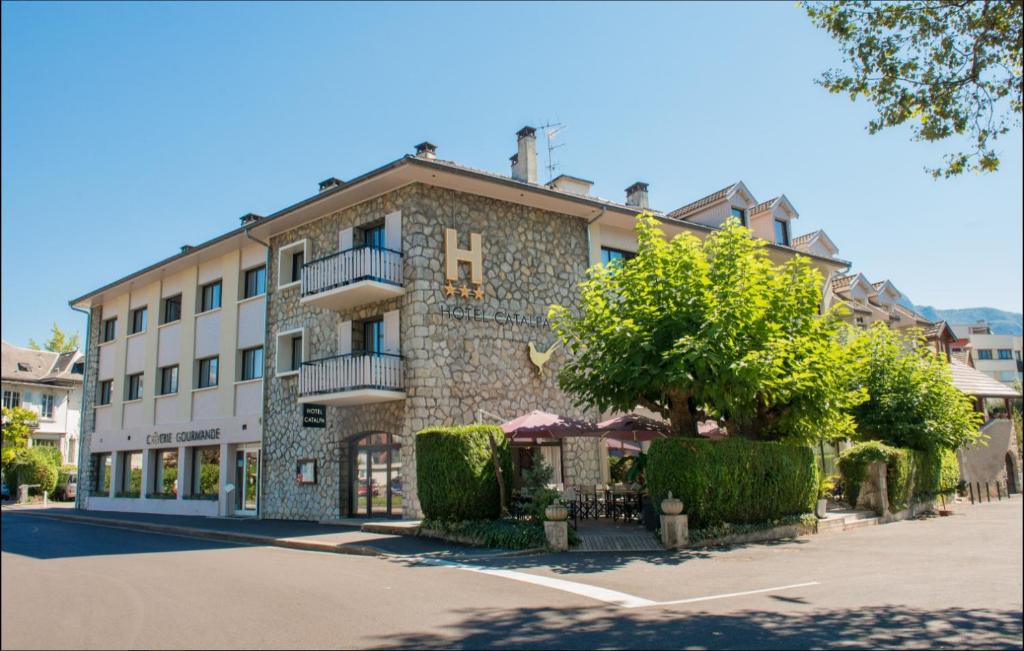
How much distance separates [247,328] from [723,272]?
1523 centimetres

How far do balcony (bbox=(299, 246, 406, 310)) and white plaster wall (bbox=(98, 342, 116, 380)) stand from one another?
14211mm

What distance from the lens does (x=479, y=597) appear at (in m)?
9.35

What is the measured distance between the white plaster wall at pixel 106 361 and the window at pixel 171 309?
3894 millimetres

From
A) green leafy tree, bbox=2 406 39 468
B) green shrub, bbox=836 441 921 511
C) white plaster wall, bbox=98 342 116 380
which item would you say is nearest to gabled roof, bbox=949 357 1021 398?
green shrub, bbox=836 441 921 511

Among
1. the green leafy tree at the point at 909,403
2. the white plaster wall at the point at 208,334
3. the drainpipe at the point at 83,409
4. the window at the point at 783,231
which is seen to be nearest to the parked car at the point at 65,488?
the drainpipe at the point at 83,409

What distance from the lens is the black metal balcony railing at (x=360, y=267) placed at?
62.3 ft

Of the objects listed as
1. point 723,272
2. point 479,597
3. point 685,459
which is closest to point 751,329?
point 723,272

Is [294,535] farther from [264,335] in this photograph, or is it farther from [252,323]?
[252,323]

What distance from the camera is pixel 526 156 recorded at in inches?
917

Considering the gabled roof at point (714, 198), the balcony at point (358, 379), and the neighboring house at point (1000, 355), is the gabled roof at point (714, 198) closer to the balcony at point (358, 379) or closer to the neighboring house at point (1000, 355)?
the balcony at point (358, 379)

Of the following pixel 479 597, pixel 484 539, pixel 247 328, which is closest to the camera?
pixel 479 597

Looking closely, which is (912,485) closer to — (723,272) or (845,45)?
(723,272)

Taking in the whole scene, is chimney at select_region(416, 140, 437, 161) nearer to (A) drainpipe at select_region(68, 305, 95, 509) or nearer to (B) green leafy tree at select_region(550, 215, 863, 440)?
(B) green leafy tree at select_region(550, 215, 863, 440)

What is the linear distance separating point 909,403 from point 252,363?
67.0 feet
